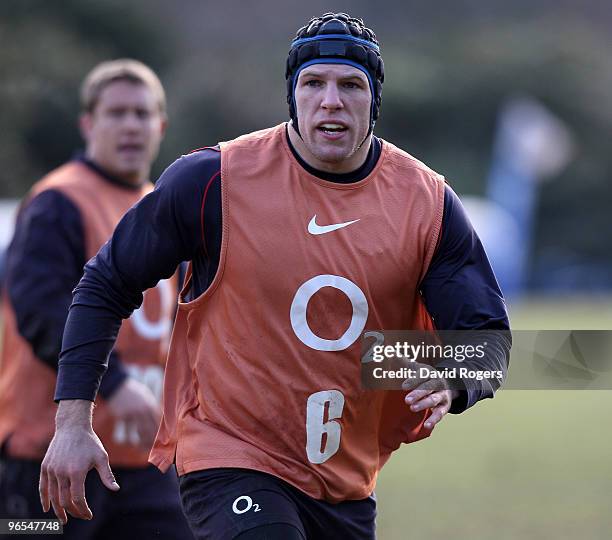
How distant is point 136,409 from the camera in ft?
18.9

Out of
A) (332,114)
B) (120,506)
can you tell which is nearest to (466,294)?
(332,114)

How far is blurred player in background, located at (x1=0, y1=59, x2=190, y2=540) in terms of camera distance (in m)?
5.80

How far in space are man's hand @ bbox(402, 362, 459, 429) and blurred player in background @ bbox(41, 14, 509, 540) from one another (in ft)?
0.16

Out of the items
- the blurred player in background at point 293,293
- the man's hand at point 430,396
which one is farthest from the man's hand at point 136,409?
the man's hand at point 430,396

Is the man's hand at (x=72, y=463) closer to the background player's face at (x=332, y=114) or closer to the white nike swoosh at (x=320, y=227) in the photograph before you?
the white nike swoosh at (x=320, y=227)

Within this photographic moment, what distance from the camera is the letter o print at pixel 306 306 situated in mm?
4410

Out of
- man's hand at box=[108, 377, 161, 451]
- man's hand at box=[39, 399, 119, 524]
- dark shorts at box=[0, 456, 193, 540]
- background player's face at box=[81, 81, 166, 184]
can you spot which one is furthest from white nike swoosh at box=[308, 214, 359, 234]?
background player's face at box=[81, 81, 166, 184]

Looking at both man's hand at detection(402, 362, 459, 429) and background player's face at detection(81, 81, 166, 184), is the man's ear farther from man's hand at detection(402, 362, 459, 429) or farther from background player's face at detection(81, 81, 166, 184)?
man's hand at detection(402, 362, 459, 429)

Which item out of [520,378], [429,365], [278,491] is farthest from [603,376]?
[278,491]

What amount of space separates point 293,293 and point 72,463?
0.94 metres

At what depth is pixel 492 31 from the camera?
64.8 m

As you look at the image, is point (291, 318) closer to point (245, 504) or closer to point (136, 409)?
point (245, 504)

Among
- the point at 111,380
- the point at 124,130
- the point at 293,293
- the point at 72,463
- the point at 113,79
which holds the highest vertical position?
the point at 113,79

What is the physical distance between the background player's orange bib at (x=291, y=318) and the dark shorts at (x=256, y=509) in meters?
0.04
